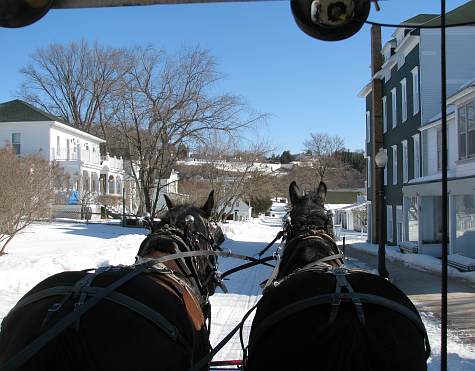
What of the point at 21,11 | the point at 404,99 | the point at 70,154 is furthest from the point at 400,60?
the point at 70,154

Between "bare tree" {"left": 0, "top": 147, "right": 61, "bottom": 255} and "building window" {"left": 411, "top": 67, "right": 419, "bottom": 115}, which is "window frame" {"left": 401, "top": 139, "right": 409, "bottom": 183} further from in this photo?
"bare tree" {"left": 0, "top": 147, "right": 61, "bottom": 255}

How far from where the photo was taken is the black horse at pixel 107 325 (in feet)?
7.84

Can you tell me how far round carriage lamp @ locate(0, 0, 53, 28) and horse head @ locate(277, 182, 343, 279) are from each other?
8.62ft

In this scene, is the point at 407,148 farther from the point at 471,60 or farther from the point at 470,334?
the point at 470,334

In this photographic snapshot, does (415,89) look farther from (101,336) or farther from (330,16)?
(101,336)

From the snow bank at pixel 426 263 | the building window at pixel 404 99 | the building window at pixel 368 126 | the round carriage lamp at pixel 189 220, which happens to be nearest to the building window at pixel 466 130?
the snow bank at pixel 426 263

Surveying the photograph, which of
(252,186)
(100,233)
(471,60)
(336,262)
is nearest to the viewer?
(336,262)

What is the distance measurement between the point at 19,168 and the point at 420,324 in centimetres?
1681

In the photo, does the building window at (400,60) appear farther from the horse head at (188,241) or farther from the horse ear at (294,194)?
the horse head at (188,241)

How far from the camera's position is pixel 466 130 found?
62.6ft

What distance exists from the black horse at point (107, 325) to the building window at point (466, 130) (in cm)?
1776

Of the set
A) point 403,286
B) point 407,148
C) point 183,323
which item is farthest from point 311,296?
point 407,148

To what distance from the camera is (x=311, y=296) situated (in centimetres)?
276

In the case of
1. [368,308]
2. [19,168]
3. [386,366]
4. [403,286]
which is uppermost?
[19,168]
